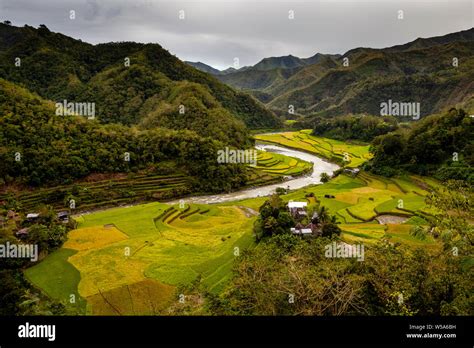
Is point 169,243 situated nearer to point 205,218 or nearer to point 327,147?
point 205,218

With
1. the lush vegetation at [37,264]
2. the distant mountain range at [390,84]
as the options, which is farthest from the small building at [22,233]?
the distant mountain range at [390,84]

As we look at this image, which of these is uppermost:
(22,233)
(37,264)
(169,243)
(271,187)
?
(271,187)

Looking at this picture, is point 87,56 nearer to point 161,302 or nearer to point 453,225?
point 161,302

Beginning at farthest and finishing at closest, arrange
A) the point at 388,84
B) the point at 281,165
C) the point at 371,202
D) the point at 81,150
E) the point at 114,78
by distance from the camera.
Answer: the point at 388,84, the point at 114,78, the point at 281,165, the point at 81,150, the point at 371,202

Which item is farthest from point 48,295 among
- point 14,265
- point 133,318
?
point 133,318

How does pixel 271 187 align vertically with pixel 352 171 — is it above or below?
below

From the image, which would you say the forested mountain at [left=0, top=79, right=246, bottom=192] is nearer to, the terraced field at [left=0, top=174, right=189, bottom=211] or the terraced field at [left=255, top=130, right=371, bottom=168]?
the terraced field at [left=0, top=174, right=189, bottom=211]

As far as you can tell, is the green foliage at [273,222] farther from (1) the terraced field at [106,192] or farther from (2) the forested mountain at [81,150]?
(2) the forested mountain at [81,150]

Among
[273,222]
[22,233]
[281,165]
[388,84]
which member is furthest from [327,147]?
[388,84]
